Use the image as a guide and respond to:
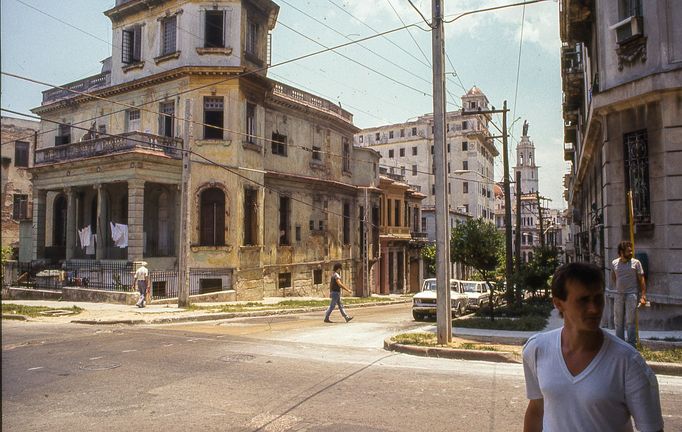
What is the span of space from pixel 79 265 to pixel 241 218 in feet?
26.2

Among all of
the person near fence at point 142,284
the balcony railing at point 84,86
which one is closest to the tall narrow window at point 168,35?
the balcony railing at point 84,86

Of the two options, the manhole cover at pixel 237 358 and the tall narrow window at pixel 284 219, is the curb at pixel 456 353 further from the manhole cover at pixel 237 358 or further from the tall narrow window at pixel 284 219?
the tall narrow window at pixel 284 219

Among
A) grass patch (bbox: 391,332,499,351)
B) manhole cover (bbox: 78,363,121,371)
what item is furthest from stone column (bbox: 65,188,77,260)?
grass patch (bbox: 391,332,499,351)

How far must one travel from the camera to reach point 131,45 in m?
29.7

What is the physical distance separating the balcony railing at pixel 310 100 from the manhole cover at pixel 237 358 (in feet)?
70.4

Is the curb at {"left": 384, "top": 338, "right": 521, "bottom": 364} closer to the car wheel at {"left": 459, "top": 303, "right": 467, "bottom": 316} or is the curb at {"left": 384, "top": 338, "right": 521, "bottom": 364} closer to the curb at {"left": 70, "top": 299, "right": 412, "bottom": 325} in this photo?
the curb at {"left": 70, "top": 299, "right": 412, "bottom": 325}

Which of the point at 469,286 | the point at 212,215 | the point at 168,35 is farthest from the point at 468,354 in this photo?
the point at 168,35

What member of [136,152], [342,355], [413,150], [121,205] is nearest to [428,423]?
[342,355]

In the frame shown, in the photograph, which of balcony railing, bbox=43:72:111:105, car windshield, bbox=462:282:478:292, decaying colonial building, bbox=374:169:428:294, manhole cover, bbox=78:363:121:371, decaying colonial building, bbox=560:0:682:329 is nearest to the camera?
manhole cover, bbox=78:363:121:371

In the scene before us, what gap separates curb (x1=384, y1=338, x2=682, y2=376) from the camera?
8766mm

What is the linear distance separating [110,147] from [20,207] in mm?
19436

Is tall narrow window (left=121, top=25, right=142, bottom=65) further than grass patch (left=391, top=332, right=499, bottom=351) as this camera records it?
Yes

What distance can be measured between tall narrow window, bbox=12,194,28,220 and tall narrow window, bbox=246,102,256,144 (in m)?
22.2

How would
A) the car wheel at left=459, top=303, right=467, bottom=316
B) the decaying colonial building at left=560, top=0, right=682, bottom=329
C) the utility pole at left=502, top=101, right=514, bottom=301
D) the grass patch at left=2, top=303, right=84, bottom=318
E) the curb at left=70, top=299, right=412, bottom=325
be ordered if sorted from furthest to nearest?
the car wheel at left=459, top=303, right=467, bottom=316
the utility pole at left=502, top=101, right=514, bottom=301
the grass patch at left=2, top=303, right=84, bottom=318
the curb at left=70, top=299, right=412, bottom=325
the decaying colonial building at left=560, top=0, right=682, bottom=329
